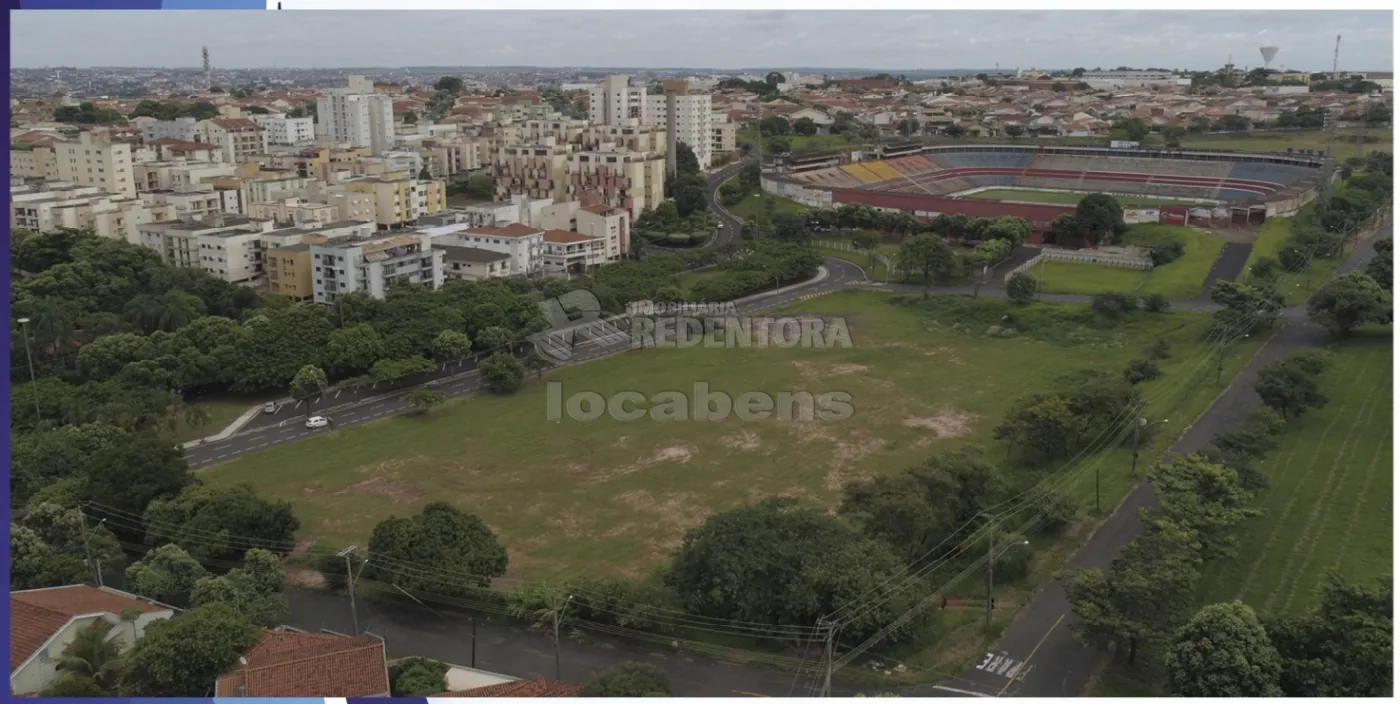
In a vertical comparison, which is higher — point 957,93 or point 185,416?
point 957,93

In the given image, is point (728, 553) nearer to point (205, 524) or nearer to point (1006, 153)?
point (205, 524)

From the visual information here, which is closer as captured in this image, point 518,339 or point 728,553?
point 728,553

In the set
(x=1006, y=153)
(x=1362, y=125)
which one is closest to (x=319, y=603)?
(x=1006, y=153)

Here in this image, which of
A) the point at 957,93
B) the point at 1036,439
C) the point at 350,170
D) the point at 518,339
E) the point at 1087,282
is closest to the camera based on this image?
the point at 1036,439

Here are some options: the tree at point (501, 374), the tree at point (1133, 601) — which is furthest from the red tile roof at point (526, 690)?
the tree at point (501, 374)

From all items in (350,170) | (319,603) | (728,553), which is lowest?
(319,603)

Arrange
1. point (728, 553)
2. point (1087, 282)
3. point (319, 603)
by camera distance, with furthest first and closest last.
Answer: point (1087, 282), point (319, 603), point (728, 553)
